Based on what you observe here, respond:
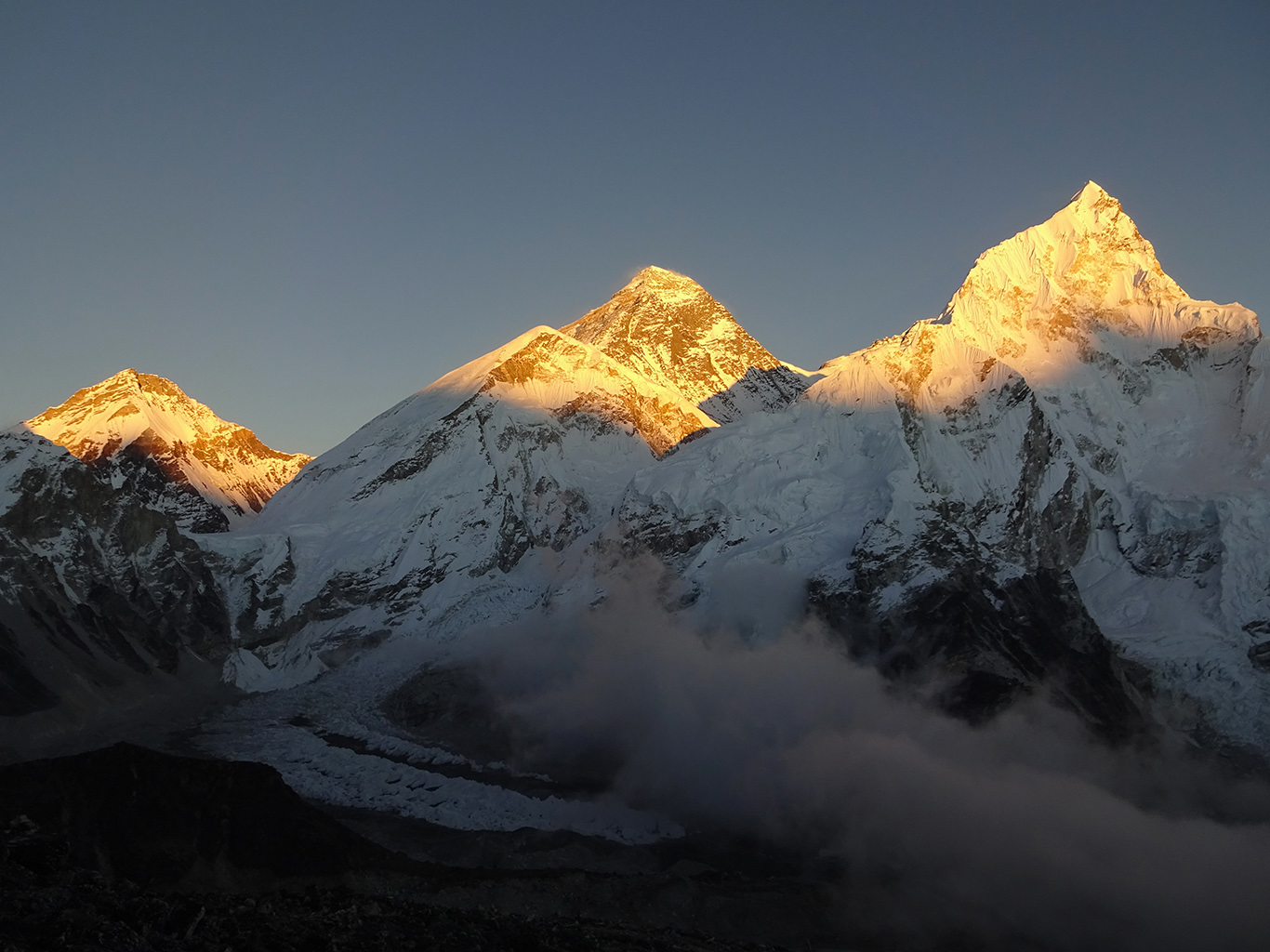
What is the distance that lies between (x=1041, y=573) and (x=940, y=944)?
3626 inches

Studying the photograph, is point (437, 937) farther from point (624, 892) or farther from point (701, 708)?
point (701, 708)

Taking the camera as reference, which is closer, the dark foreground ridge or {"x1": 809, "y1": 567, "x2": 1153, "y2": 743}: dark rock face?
the dark foreground ridge

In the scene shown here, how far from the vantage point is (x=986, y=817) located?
126 meters

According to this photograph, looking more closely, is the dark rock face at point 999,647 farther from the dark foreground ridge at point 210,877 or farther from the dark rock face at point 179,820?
the dark rock face at point 179,820

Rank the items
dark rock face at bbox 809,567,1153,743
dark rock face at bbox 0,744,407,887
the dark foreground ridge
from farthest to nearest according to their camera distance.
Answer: dark rock face at bbox 809,567,1153,743 < dark rock face at bbox 0,744,407,887 < the dark foreground ridge

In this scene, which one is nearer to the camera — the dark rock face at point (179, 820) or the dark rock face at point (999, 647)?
the dark rock face at point (179, 820)

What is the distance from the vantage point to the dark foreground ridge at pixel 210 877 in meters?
67.5

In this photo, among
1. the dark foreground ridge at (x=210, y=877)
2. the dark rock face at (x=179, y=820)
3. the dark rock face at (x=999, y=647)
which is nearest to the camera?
the dark foreground ridge at (x=210, y=877)

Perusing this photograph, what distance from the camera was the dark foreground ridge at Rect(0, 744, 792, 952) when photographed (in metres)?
67.5

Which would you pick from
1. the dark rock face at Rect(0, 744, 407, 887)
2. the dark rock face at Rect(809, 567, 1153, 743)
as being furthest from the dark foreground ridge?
the dark rock face at Rect(809, 567, 1153, 743)

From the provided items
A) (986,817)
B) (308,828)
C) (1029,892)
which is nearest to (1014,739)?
(986,817)

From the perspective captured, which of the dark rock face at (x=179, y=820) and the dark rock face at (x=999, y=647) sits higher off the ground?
the dark rock face at (x=999, y=647)

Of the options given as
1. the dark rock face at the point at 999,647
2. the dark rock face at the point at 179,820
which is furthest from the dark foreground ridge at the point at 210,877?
the dark rock face at the point at 999,647

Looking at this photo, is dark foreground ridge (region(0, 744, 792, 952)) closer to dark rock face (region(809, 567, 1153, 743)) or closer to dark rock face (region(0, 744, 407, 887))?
dark rock face (region(0, 744, 407, 887))
